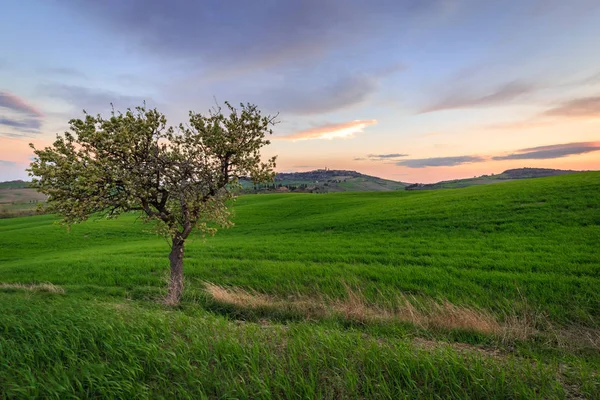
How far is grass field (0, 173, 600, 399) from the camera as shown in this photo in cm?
462

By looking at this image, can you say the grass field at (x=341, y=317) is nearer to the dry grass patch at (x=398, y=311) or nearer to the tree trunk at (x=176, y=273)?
the dry grass patch at (x=398, y=311)

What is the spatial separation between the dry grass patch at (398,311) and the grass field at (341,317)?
67mm

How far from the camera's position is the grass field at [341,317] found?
15.2ft

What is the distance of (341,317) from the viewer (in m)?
9.59

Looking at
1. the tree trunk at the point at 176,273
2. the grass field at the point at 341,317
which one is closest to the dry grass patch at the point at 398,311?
the grass field at the point at 341,317

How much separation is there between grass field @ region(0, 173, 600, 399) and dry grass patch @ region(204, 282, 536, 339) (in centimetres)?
7

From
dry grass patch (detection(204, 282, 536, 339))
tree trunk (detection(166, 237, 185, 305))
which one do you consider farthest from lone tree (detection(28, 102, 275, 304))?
dry grass patch (detection(204, 282, 536, 339))

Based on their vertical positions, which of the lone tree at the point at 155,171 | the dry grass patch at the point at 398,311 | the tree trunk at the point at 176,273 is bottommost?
the dry grass patch at the point at 398,311

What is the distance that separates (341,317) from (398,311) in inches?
102

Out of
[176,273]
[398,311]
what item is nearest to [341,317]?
[398,311]

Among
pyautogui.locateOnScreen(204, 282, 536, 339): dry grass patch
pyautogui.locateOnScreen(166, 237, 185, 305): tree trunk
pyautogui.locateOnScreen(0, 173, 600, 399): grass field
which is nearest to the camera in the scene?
pyautogui.locateOnScreen(0, 173, 600, 399): grass field

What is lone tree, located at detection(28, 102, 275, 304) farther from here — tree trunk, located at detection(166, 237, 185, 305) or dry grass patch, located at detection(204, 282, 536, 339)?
dry grass patch, located at detection(204, 282, 536, 339)

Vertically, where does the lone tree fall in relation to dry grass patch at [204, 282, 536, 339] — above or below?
above

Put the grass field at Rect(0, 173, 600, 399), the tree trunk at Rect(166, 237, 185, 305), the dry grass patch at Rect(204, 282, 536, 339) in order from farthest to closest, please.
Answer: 1. the tree trunk at Rect(166, 237, 185, 305)
2. the dry grass patch at Rect(204, 282, 536, 339)
3. the grass field at Rect(0, 173, 600, 399)
